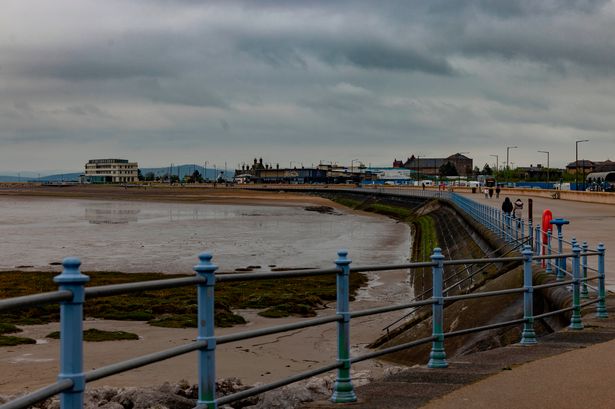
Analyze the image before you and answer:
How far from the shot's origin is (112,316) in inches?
1019

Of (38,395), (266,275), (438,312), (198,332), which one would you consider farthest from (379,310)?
(38,395)

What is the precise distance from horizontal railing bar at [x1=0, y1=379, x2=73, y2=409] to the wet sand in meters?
12.0

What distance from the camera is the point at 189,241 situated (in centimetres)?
5781

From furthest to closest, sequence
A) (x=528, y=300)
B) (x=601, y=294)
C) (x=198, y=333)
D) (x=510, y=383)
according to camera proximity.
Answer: (x=601, y=294)
(x=528, y=300)
(x=510, y=383)
(x=198, y=333)

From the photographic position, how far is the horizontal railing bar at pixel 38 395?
13.7 ft

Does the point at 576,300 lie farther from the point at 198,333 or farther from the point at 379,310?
the point at 198,333

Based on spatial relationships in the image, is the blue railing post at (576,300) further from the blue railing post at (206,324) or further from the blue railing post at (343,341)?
the blue railing post at (206,324)

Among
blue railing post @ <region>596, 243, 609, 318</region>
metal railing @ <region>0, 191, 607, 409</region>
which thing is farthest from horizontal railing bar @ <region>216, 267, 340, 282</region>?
blue railing post @ <region>596, 243, 609, 318</region>

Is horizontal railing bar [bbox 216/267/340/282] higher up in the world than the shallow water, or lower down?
higher up

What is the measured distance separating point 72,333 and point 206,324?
1.40m

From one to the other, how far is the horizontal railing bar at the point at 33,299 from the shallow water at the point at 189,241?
34.8 metres

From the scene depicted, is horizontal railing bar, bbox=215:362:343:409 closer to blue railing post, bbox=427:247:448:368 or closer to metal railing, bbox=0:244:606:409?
metal railing, bbox=0:244:606:409

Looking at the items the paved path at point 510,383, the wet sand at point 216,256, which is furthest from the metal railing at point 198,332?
the wet sand at point 216,256

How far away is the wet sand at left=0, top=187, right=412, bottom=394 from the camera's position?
60.8 ft
